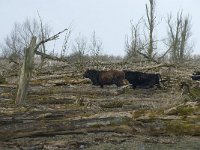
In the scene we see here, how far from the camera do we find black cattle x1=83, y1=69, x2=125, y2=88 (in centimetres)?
2108

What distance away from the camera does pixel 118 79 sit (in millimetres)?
21234

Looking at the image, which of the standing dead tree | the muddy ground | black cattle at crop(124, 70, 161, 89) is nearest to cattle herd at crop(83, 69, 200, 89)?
black cattle at crop(124, 70, 161, 89)

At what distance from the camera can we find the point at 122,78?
2138cm

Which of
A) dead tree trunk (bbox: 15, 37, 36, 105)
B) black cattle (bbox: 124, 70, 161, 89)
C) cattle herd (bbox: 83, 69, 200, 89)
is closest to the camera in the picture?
dead tree trunk (bbox: 15, 37, 36, 105)

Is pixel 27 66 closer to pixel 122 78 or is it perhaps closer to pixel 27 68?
pixel 27 68

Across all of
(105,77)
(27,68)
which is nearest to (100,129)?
(27,68)

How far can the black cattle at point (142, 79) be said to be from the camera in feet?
68.1

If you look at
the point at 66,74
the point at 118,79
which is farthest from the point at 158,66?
the point at 66,74

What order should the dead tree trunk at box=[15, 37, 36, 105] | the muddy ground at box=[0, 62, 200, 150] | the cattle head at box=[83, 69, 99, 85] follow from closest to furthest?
1. the muddy ground at box=[0, 62, 200, 150]
2. the dead tree trunk at box=[15, 37, 36, 105]
3. the cattle head at box=[83, 69, 99, 85]

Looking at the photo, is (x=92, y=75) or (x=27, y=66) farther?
(x=92, y=75)

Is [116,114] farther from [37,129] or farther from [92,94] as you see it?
[92,94]

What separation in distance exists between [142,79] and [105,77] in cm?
204

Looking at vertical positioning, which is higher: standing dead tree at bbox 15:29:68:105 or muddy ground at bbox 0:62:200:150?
standing dead tree at bbox 15:29:68:105

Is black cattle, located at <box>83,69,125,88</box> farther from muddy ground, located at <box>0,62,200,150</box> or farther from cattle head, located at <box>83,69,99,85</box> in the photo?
muddy ground, located at <box>0,62,200,150</box>
